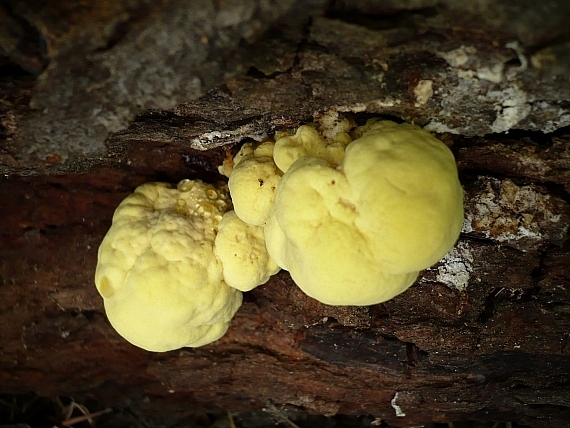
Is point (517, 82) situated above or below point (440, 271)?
above

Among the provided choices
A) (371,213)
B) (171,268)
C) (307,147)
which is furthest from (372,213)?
(171,268)

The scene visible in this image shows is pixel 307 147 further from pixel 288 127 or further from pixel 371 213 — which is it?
pixel 371 213

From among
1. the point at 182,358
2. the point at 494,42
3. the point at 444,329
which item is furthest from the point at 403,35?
the point at 182,358

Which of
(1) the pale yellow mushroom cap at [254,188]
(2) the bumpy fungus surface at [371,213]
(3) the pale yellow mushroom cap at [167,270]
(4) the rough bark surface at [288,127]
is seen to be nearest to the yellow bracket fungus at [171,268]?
(3) the pale yellow mushroom cap at [167,270]

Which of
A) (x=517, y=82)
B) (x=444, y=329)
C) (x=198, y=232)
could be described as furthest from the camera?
(x=444, y=329)

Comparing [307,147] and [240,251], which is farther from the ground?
[307,147]

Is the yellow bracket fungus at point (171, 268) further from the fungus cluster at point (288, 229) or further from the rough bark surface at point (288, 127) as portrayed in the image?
the rough bark surface at point (288, 127)

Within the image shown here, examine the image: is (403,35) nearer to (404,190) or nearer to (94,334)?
(404,190)
